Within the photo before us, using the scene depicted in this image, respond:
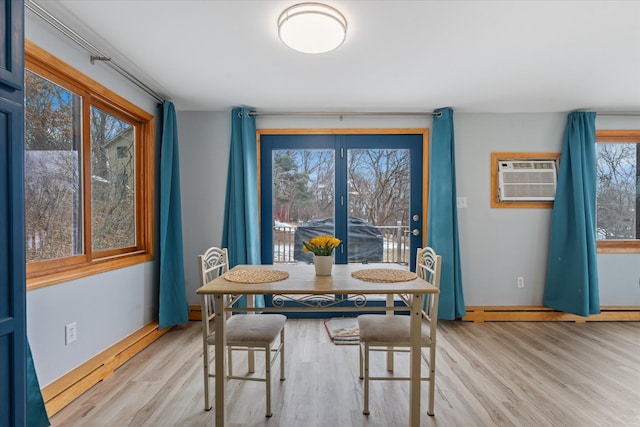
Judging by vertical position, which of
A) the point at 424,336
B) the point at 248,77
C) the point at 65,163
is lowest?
the point at 424,336

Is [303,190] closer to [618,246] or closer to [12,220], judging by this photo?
[12,220]

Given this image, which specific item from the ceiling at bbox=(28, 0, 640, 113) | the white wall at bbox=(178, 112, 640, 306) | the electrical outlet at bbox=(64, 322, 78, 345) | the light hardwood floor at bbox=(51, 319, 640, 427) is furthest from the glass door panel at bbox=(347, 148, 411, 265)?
the electrical outlet at bbox=(64, 322, 78, 345)

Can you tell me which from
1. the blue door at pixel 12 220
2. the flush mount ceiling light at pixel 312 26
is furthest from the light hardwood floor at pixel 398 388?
the flush mount ceiling light at pixel 312 26

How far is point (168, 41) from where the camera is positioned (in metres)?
2.06

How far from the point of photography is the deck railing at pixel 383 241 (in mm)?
3557

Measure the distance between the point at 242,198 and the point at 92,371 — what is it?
5.96 feet

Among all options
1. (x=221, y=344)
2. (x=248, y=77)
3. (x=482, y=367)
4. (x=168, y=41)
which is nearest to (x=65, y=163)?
(x=168, y=41)

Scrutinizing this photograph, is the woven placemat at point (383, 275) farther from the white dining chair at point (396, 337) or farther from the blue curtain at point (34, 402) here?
the blue curtain at point (34, 402)

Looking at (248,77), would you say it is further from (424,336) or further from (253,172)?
(424,336)

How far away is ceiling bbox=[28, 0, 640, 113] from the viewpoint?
5.74ft

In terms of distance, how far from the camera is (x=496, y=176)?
136 inches

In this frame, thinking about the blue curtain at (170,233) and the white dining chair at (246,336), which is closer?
the white dining chair at (246,336)

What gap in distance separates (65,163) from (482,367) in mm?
3298

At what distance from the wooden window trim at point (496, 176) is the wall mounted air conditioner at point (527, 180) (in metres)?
0.04
